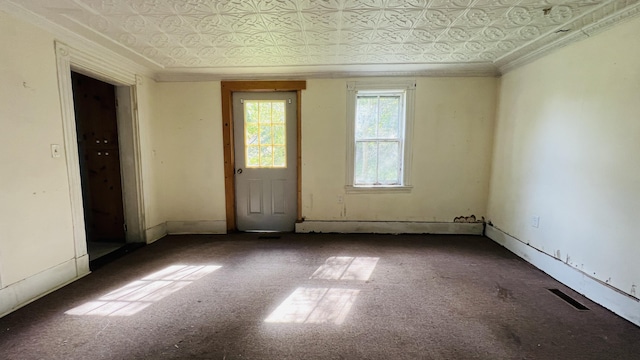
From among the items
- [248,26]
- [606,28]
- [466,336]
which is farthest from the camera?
[248,26]

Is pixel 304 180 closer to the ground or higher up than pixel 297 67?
closer to the ground

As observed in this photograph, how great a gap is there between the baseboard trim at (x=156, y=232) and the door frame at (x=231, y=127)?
96cm

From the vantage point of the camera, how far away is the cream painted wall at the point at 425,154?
380cm

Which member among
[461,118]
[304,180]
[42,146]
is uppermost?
[461,118]

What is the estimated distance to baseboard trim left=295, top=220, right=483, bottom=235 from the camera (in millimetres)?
3982

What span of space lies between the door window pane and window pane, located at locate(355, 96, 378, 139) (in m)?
1.13

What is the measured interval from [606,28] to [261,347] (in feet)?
12.0

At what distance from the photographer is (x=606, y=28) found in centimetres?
218

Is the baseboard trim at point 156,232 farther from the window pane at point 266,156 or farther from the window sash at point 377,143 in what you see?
the window sash at point 377,143

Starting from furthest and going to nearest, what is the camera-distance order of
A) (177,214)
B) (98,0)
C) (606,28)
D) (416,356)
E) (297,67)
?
(177,214) → (297,67) → (606,28) → (98,0) → (416,356)

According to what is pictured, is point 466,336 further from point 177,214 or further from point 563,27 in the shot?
point 177,214

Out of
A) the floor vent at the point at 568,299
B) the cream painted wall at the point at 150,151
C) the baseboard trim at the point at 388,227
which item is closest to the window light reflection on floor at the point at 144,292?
the cream painted wall at the point at 150,151

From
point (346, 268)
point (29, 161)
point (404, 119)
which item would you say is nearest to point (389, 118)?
point (404, 119)

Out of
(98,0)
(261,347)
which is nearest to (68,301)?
(261,347)
